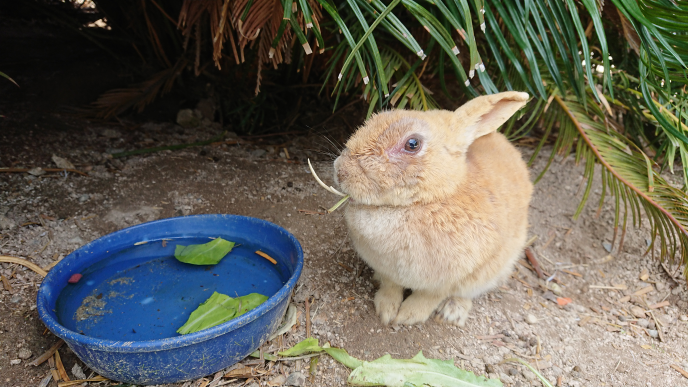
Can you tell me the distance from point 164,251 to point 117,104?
186 cm

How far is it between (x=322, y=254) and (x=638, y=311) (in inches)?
72.6

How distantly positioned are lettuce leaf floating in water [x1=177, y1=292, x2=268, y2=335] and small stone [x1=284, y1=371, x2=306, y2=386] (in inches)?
13.2

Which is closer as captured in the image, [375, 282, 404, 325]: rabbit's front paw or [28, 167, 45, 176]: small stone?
[375, 282, 404, 325]: rabbit's front paw

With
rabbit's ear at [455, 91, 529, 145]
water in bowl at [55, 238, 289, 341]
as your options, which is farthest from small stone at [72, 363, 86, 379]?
rabbit's ear at [455, 91, 529, 145]

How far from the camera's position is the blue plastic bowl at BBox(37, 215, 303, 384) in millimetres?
1658

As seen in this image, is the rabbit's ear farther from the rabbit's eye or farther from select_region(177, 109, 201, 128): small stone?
select_region(177, 109, 201, 128): small stone

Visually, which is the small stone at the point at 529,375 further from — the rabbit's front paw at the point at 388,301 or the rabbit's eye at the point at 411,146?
the rabbit's eye at the point at 411,146

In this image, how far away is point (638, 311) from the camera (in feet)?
8.68

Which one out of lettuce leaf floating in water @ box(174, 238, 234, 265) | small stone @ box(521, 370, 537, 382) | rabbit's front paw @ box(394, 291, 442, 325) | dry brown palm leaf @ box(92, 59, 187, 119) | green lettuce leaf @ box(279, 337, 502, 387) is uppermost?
dry brown palm leaf @ box(92, 59, 187, 119)

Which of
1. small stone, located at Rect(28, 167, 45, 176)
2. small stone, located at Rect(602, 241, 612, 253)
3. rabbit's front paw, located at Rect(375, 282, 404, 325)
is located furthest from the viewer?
small stone, located at Rect(602, 241, 612, 253)

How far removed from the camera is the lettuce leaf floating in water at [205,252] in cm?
234

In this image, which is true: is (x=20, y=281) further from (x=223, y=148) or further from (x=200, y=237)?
(x=223, y=148)

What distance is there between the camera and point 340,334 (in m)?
2.18

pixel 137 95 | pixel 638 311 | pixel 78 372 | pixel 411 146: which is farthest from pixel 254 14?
pixel 638 311
